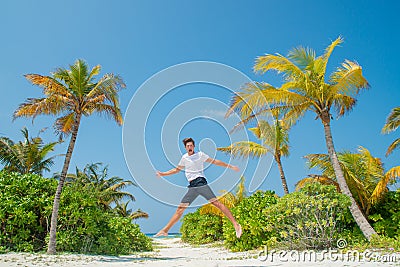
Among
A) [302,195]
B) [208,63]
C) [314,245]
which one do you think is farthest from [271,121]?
[208,63]

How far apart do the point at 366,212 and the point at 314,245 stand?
3782 millimetres

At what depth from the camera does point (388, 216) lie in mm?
13977

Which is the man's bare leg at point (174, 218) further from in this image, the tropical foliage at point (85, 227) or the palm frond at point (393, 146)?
the palm frond at point (393, 146)

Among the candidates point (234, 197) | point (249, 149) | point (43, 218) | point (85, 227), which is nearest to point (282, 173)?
point (249, 149)

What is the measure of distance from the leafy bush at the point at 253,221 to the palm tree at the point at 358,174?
2.14 m

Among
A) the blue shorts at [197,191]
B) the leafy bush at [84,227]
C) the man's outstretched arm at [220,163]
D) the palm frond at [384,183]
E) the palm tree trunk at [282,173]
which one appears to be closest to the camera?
the blue shorts at [197,191]

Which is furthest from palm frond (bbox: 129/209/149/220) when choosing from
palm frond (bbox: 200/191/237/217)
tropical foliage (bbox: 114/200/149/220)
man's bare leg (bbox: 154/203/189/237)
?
man's bare leg (bbox: 154/203/189/237)

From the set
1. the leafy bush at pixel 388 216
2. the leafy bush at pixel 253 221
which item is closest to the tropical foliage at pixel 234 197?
the leafy bush at pixel 253 221

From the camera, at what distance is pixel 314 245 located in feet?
38.9

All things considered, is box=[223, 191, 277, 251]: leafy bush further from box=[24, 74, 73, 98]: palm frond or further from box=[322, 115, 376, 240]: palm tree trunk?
box=[24, 74, 73, 98]: palm frond

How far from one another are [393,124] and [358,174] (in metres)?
2.73

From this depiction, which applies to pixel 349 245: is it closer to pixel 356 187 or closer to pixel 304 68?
pixel 356 187

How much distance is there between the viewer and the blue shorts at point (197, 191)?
211 inches

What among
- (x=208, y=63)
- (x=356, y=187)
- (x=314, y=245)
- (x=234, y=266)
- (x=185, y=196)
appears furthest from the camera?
(x=356, y=187)
